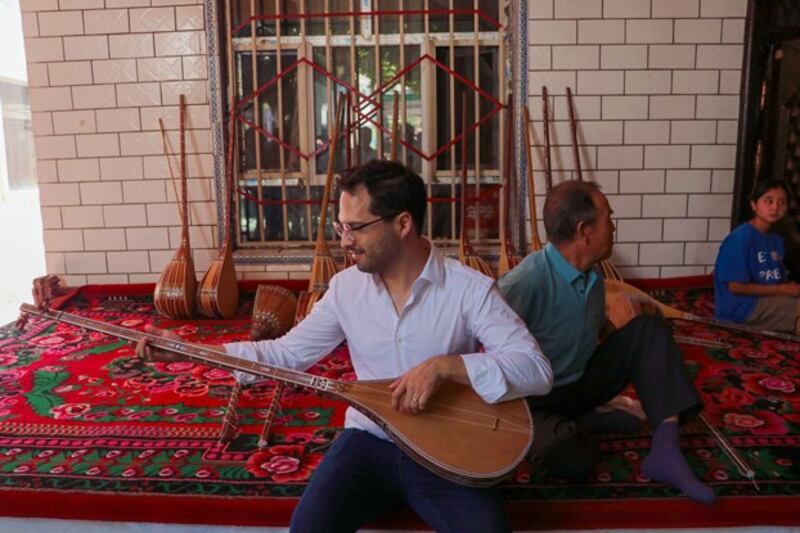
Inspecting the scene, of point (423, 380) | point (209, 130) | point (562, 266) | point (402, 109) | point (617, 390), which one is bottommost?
point (617, 390)

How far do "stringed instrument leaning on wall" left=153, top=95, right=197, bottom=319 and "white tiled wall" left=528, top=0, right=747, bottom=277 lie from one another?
2.13 metres

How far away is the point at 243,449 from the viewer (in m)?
2.58

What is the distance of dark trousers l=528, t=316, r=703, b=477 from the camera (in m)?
2.21

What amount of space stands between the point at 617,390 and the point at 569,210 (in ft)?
1.95

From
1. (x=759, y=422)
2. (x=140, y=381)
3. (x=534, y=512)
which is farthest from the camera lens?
(x=140, y=381)

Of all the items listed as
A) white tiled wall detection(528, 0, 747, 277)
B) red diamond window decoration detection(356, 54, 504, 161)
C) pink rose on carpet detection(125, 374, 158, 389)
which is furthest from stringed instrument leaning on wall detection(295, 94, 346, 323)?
white tiled wall detection(528, 0, 747, 277)

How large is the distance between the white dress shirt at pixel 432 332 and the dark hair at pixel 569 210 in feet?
1.38

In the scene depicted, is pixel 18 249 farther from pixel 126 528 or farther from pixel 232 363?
pixel 232 363

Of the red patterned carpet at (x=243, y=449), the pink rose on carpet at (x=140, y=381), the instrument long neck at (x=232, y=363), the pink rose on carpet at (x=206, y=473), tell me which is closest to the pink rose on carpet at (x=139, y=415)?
the red patterned carpet at (x=243, y=449)

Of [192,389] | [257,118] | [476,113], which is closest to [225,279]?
[257,118]

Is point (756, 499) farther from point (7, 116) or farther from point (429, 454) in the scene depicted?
point (7, 116)

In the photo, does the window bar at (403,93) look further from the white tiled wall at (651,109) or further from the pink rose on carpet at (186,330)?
the pink rose on carpet at (186,330)

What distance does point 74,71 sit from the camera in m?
4.74

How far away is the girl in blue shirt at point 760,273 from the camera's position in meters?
3.78
